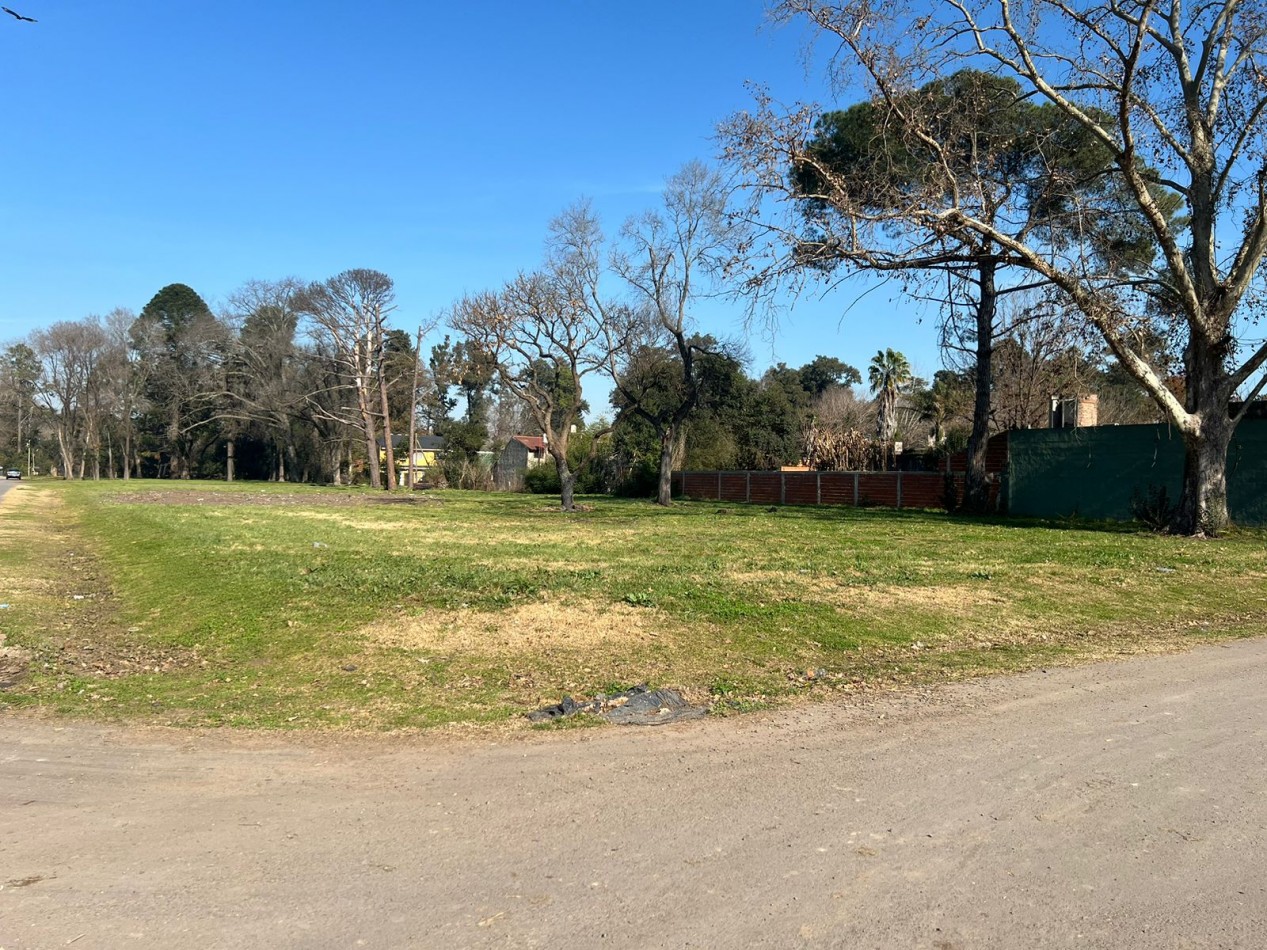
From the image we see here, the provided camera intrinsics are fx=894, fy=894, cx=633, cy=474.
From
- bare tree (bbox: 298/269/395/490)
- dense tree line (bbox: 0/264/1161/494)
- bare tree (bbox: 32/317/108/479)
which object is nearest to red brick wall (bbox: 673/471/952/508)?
dense tree line (bbox: 0/264/1161/494)

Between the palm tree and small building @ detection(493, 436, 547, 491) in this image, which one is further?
small building @ detection(493, 436, 547, 491)

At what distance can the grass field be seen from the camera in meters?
7.44

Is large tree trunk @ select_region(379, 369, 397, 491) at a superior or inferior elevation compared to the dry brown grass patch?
superior

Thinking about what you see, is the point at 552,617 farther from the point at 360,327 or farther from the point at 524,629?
the point at 360,327

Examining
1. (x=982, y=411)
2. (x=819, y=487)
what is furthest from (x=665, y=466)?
(x=982, y=411)

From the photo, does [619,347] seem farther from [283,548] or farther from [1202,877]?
[1202,877]

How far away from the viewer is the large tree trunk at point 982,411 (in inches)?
1152

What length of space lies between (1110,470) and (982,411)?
202 inches

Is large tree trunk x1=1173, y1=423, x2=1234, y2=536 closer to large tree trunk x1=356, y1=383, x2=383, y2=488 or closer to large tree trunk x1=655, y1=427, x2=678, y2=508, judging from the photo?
large tree trunk x1=655, y1=427, x2=678, y2=508

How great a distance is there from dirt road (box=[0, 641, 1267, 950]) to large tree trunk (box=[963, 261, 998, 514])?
2419 cm

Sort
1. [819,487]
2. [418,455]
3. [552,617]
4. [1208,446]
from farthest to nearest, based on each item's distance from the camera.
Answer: [418,455] < [819,487] < [1208,446] < [552,617]

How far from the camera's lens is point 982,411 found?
29391 mm

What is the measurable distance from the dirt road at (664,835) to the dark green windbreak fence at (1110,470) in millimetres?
18162

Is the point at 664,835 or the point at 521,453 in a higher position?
the point at 521,453
